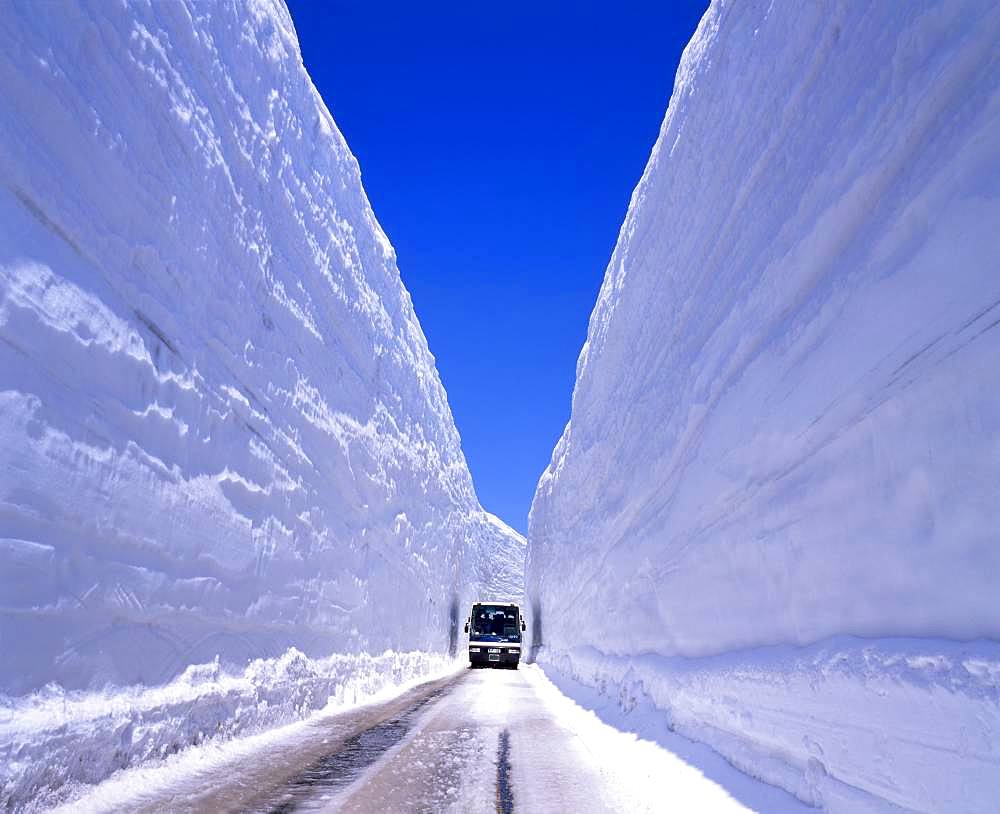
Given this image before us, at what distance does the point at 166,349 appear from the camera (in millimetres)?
6512

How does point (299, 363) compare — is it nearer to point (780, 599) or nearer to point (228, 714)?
point (228, 714)

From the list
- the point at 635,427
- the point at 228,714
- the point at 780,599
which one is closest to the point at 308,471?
the point at 228,714

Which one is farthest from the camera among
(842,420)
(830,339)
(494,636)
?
(494,636)

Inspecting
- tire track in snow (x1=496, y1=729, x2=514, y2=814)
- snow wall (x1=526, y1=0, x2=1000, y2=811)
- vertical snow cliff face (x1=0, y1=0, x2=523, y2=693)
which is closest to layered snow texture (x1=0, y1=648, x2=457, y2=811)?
vertical snow cliff face (x1=0, y1=0, x2=523, y2=693)

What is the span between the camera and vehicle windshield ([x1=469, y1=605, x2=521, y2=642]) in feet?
85.9

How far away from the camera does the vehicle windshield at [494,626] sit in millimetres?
26188

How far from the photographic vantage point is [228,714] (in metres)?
7.13

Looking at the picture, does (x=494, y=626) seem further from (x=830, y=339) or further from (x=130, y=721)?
(x=830, y=339)

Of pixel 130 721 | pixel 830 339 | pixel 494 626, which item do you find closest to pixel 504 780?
pixel 130 721

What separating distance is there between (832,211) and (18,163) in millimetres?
4994

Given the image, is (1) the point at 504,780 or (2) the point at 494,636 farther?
(2) the point at 494,636

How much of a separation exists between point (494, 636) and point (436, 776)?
70.4ft

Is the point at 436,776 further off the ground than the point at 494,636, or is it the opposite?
the point at 494,636

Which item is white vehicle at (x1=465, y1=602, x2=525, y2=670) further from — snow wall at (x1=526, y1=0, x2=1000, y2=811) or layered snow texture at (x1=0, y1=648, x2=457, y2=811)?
snow wall at (x1=526, y1=0, x2=1000, y2=811)
